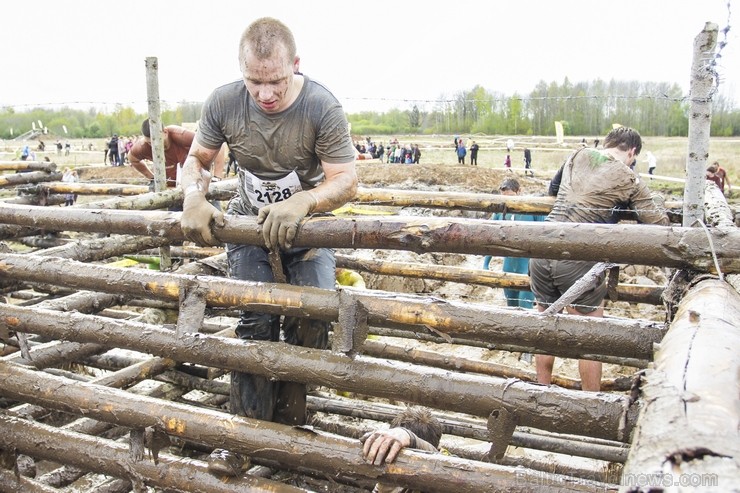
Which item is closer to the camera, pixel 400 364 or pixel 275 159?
pixel 400 364

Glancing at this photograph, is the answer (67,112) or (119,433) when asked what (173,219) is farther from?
(67,112)

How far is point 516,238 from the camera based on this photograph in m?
2.13

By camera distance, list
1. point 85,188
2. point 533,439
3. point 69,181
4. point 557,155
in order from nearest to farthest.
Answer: point 533,439 < point 85,188 < point 69,181 < point 557,155

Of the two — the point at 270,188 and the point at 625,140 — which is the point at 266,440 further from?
the point at 625,140

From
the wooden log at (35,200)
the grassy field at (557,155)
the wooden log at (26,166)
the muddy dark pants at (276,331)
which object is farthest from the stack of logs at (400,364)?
the grassy field at (557,155)

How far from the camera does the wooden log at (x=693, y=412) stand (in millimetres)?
999

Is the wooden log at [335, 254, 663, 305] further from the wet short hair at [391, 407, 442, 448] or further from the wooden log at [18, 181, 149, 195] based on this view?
the wooden log at [18, 181, 149, 195]

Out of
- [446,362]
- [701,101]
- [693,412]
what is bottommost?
[446,362]

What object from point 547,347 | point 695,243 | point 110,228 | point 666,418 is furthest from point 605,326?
point 110,228

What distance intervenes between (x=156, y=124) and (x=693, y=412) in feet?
15.8

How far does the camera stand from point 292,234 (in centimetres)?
240

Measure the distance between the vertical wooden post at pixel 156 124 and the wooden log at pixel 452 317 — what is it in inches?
105

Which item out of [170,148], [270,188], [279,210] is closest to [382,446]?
[279,210]

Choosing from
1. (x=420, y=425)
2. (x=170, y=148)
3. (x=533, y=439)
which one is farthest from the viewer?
(x=170, y=148)
